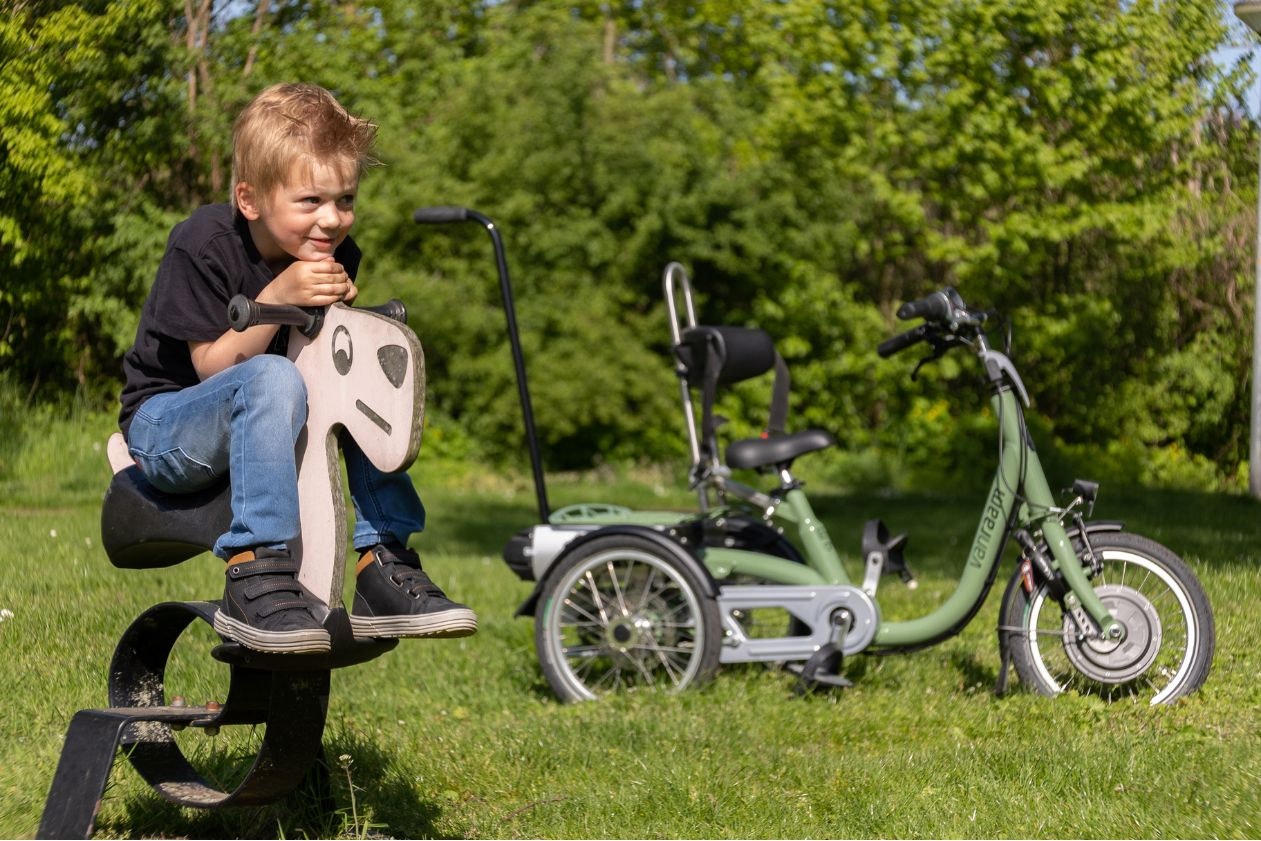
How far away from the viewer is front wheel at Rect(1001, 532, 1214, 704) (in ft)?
15.5

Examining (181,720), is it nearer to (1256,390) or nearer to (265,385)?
(265,385)

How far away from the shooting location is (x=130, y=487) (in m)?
3.35

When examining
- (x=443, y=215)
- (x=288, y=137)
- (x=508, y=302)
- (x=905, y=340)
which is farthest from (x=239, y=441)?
(x=905, y=340)

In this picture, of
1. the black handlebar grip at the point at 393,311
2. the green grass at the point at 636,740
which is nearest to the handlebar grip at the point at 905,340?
the green grass at the point at 636,740

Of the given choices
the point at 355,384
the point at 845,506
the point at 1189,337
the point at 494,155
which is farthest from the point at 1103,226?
the point at 355,384

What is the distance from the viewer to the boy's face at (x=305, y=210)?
124 inches

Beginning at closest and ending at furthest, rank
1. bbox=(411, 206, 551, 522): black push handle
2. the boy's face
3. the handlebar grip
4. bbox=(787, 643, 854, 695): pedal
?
the boy's face
bbox=(787, 643, 854, 695): pedal
the handlebar grip
bbox=(411, 206, 551, 522): black push handle

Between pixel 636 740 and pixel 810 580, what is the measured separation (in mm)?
1144

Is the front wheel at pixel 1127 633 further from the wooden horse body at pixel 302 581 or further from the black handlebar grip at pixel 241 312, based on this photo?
the black handlebar grip at pixel 241 312

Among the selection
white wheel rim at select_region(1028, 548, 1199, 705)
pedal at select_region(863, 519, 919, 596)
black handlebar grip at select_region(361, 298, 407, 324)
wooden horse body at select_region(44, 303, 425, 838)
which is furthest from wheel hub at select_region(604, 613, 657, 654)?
black handlebar grip at select_region(361, 298, 407, 324)

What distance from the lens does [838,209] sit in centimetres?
1400

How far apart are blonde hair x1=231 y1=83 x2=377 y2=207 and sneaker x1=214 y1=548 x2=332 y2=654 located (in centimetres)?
Result: 77

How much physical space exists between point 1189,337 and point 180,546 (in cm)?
732

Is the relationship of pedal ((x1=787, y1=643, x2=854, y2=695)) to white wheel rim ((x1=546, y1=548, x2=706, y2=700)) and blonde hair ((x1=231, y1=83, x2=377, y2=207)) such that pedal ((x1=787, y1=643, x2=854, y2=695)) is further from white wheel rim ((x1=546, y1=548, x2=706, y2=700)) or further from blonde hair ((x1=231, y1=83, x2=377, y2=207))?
blonde hair ((x1=231, y1=83, x2=377, y2=207))
